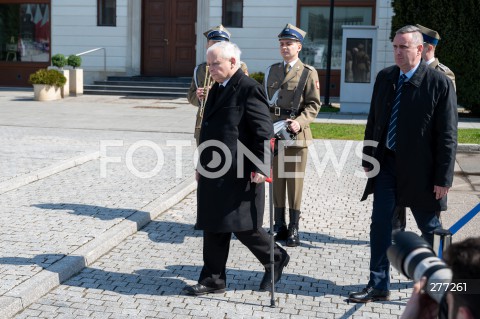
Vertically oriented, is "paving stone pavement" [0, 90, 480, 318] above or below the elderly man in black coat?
below

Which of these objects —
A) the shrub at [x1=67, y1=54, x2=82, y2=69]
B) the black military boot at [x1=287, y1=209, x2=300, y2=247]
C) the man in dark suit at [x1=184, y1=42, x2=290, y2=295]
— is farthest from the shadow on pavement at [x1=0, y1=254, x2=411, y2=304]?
the shrub at [x1=67, y1=54, x2=82, y2=69]

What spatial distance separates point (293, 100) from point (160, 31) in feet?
68.7

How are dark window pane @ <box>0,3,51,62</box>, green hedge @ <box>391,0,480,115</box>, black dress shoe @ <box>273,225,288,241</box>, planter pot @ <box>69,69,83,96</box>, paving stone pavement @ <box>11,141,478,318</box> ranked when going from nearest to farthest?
paving stone pavement @ <box>11,141,478,318</box>, black dress shoe @ <box>273,225,288,241</box>, green hedge @ <box>391,0,480,115</box>, planter pot @ <box>69,69,83,96</box>, dark window pane @ <box>0,3,51,62</box>

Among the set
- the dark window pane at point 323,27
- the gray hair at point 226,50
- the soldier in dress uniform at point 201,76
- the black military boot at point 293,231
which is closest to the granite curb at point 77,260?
the soldier in dress uniform at point 201,76

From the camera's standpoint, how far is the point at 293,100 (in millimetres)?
6414

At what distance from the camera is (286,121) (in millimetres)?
6043

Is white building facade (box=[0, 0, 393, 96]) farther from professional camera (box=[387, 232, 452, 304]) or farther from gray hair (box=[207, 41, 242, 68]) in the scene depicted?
professional camera (box=[387, 232, 452, 304])

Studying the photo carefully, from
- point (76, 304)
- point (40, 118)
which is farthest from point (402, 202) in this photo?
point (40, 118)

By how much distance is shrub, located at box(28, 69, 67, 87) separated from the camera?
21.8 metres

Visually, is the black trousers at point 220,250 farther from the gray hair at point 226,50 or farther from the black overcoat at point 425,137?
the gray hair at point 226,50

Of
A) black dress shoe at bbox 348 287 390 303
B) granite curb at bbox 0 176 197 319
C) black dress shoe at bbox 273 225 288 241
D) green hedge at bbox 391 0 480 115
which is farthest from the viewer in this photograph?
green hedge at bbox 391 0 480 115

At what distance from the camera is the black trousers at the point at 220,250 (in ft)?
16.3

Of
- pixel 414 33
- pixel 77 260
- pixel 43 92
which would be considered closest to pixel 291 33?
pixel 414 33

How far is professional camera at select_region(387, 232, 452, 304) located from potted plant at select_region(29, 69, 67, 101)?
2097 centimetres
